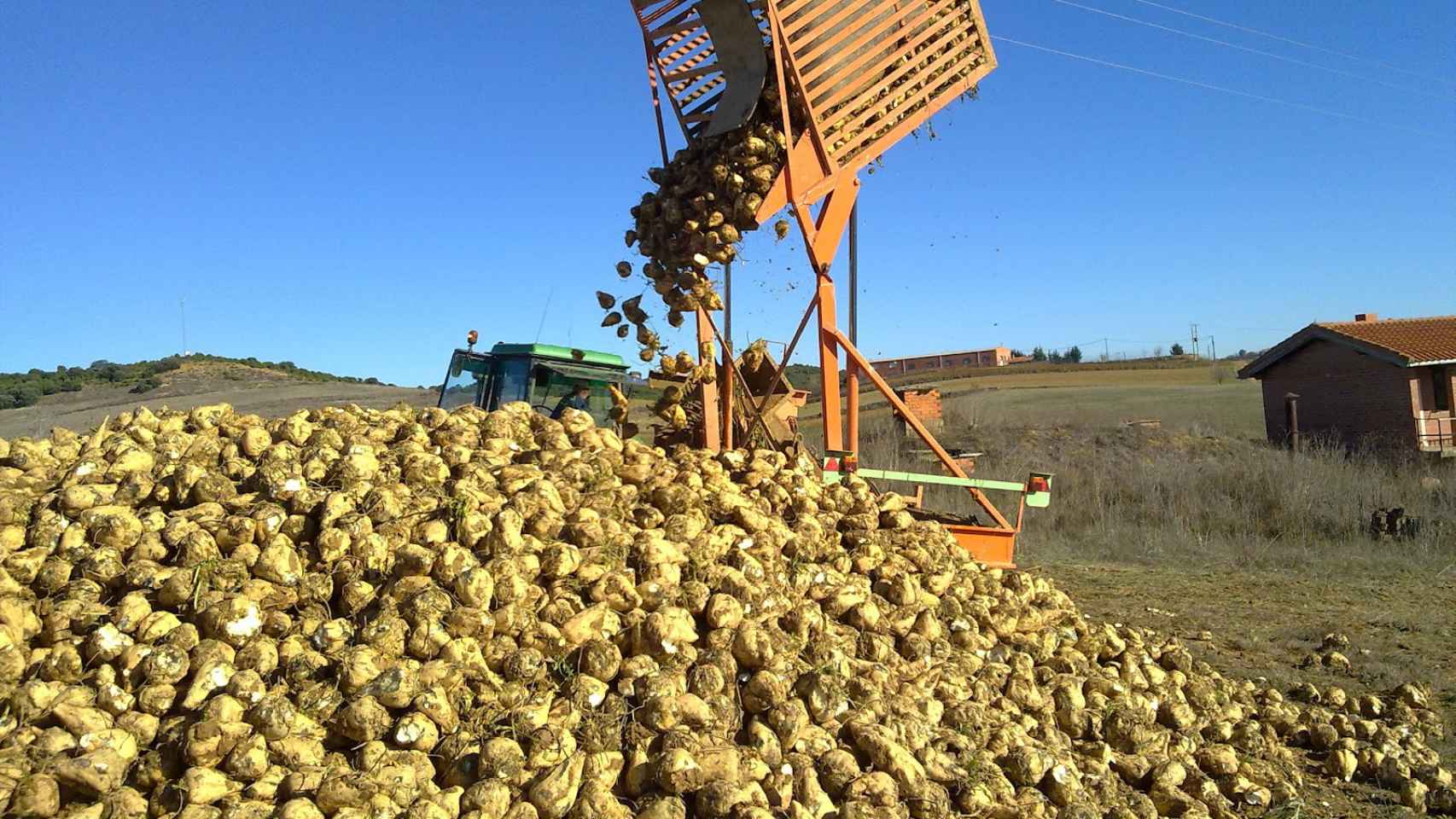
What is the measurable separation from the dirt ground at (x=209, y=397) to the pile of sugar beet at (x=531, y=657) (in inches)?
535

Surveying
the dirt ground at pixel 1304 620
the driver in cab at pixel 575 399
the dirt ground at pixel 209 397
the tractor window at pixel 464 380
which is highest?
the dirt ground at pixel 209 397

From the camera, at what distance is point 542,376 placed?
25.0 feet

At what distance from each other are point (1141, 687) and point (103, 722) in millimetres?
4110

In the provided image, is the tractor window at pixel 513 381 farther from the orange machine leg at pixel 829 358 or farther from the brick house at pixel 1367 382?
the brick house at pixel 1367 382

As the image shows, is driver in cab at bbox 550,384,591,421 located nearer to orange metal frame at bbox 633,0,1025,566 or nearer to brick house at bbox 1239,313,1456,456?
orange metal frame at bbox 633,0,1025,566

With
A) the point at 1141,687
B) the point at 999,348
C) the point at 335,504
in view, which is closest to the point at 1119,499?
the point at 1141,687

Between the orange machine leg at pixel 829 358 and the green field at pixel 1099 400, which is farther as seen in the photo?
the green field at pixel 1099 400

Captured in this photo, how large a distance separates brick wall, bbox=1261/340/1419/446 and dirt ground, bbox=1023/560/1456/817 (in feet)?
46.2

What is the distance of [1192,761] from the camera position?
395cm

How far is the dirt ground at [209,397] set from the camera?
18.6m

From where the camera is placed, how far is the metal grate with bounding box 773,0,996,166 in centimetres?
546

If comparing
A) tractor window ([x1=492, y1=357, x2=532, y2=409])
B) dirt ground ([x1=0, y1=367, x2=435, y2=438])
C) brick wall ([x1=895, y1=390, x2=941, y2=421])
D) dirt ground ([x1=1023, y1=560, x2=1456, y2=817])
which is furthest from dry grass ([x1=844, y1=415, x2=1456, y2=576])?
dirt ground ([x1=0, y1=367, x2=435, y2=438])

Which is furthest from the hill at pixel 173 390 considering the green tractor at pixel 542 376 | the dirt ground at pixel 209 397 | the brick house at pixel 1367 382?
the brick house at pixel 1367 382

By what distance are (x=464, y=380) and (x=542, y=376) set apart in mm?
941
